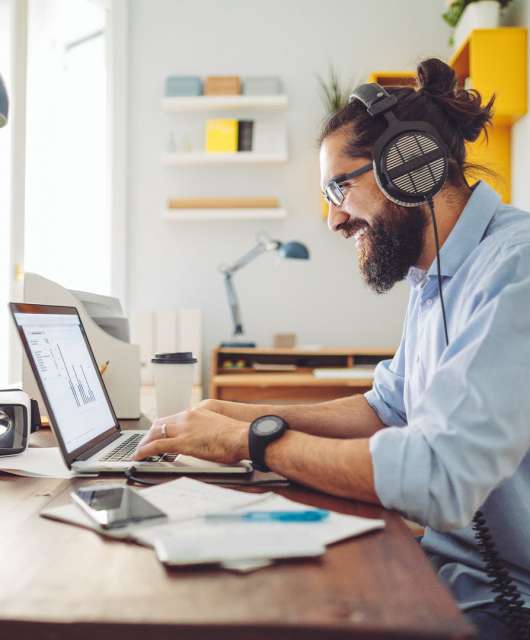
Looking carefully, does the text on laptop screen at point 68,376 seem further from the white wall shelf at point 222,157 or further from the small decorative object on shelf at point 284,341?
the white wall shelf at point 222,157

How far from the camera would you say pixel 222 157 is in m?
3.55

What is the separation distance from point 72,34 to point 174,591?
12.3 feet

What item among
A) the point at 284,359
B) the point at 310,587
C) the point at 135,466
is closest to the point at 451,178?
the point at 135,466

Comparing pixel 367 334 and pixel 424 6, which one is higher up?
pixel 424 6

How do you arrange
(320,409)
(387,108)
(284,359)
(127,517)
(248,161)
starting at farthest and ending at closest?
(248,161), (284,359), (320,409), (387,108), (127,517)

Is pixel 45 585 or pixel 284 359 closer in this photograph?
pixel 45 585

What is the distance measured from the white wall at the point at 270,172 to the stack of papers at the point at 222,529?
2.87 meters

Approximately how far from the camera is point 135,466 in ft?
3.15

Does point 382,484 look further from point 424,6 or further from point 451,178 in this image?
point 424,6

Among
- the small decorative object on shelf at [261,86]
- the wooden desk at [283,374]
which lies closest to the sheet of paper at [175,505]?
the wooden desk at [283,374]

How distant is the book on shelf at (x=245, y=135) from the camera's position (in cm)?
359

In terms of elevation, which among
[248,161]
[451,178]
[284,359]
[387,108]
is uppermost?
[248,161]

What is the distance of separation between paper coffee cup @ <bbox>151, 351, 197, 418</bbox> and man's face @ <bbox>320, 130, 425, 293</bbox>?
1.53ft

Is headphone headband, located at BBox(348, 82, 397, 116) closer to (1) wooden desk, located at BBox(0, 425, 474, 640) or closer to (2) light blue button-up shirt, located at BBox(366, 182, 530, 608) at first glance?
(2) light blue button-up shirt, located at BBox(366, 182, 530, 608)
